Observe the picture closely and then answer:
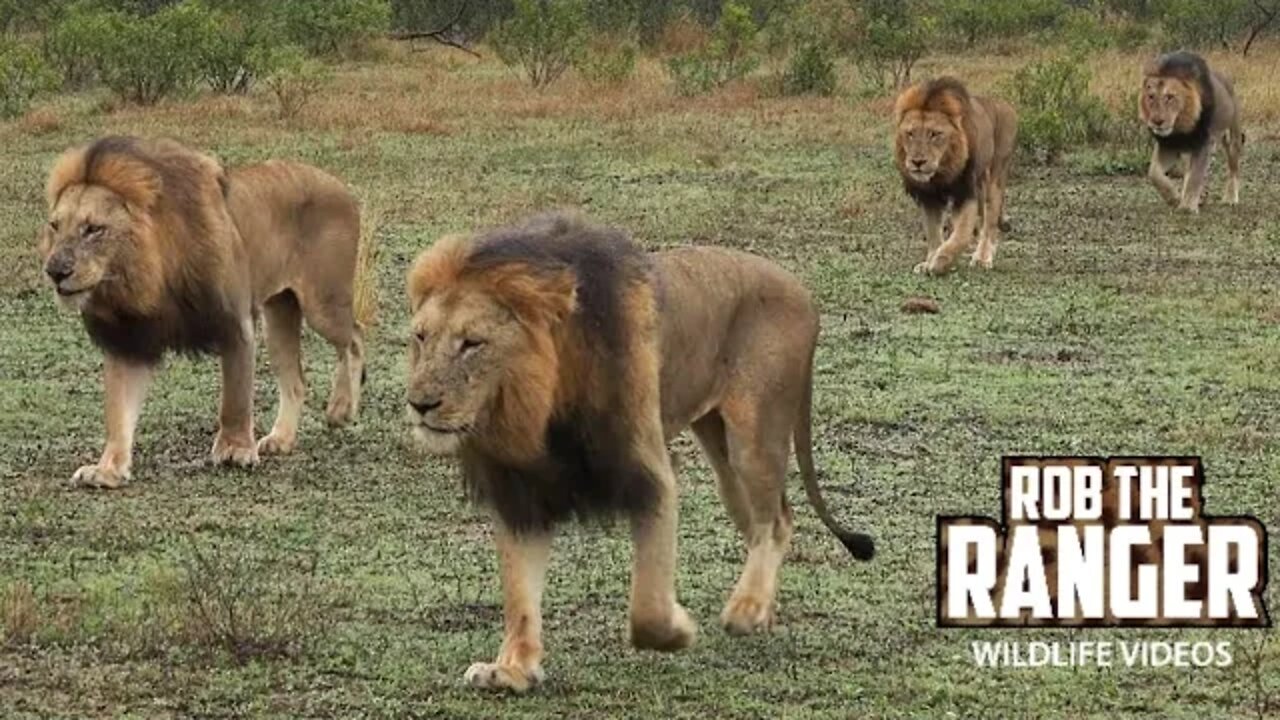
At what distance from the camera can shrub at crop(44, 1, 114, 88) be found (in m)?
22.6

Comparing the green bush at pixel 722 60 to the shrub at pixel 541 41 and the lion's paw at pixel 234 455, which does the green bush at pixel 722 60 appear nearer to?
the shrub at pixel 541 41

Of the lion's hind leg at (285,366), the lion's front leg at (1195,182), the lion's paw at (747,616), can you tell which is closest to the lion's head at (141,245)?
the lion's hind leg at (285,366)

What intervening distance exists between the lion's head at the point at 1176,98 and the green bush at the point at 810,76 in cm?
628

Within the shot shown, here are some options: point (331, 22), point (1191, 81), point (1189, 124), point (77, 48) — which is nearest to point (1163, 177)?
point (1189, 124)

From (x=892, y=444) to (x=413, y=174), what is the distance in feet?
27.6

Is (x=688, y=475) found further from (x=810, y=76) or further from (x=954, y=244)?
(x=810, y=76)

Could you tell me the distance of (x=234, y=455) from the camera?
27.3ft

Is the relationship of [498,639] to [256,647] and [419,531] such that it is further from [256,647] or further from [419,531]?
[419,531]

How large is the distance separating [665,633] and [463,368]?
2.72ft

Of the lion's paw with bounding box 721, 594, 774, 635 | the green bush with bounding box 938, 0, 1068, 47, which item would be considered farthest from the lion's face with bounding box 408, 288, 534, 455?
the green bush with bounding box 938, 0, 1068, 47

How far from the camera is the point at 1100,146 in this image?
19.2 meters

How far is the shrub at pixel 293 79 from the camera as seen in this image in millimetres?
20344

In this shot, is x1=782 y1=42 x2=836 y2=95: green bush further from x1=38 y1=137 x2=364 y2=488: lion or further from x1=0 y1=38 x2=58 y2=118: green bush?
x1=38 y1=137 x2=364 y2=488: lion

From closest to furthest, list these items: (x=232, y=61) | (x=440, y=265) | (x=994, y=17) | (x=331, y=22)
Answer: (x=440, y=265) → (x=232, y=61) → (x=331, y=22) → (x=994, y=17)
